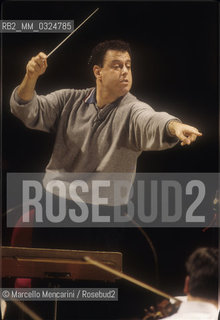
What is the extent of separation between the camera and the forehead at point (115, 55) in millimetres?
2818

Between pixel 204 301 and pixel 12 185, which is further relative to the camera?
pixel 12 185

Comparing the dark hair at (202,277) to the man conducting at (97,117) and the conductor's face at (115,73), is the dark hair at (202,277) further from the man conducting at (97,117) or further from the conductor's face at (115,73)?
the conductor's face at (115,73)

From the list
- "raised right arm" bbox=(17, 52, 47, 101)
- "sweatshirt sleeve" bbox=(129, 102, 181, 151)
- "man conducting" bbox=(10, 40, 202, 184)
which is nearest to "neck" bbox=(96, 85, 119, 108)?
"man conducting" bbox=(10, 40, 202, 184)

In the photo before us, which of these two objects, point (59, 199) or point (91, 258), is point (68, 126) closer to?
point (59, 199)

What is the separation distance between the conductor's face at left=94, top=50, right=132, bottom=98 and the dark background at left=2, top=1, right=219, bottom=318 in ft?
0.14

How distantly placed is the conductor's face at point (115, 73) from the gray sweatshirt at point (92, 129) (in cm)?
5

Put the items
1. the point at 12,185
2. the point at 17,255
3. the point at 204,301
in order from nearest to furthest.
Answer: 1. the point at 204,301
2. the point at 17,255
3. the point at 12,185

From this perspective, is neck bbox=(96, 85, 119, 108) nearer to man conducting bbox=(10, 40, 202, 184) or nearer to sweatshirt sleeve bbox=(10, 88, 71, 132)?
man conducting bbox=(10, 40, 202, 184)

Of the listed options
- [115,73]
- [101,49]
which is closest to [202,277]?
[115,73]

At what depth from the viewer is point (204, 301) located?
2.21 metres

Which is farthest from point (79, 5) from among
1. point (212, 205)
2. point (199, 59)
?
point (212, 205)

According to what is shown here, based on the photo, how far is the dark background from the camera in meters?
2.78

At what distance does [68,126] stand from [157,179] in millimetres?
553

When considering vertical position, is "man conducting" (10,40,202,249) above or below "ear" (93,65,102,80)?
below
